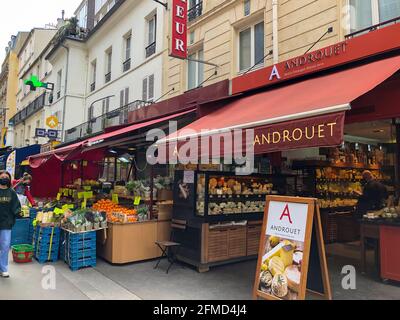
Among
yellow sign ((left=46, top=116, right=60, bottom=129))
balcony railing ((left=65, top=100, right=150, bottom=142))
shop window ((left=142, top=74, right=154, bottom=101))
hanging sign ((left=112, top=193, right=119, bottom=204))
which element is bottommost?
hanging sign ((left=112, top=193, right=119, bottom=204))

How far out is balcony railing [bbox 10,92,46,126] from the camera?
27122mm

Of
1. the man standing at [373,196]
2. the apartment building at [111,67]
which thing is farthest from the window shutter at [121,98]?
the man standing at [373,196]

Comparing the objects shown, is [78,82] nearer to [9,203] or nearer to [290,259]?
[9,203]

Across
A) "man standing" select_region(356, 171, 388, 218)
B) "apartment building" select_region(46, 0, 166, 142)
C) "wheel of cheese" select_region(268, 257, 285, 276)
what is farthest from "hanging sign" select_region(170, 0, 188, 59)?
"wheel of cheese" select_region(268, 257, 285, 276)

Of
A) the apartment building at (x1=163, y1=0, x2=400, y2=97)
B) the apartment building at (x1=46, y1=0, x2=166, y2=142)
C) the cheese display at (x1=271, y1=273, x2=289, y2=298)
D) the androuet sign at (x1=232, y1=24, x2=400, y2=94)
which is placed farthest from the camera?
the apartment building at (x1=46, y1=0, x2=166, y2=142)

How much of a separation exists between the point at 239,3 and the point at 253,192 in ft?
20.2

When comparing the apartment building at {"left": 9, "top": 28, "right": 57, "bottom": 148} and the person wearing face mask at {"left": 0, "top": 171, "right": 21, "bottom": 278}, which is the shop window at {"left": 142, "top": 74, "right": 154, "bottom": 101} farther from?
the apartment building at {"left": 9, "top": 28, "right": 57, "bottom": 148}

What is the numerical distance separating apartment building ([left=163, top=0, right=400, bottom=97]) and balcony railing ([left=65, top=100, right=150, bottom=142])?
251 cm

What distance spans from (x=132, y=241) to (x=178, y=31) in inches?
253

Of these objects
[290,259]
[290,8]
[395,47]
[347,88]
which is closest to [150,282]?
[290,259]

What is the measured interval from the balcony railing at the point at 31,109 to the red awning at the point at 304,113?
78.4 feet

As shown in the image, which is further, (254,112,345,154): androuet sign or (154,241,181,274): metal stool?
(154,241,181,274): metal stool

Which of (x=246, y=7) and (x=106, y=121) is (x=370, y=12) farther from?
(x=106, y=121)

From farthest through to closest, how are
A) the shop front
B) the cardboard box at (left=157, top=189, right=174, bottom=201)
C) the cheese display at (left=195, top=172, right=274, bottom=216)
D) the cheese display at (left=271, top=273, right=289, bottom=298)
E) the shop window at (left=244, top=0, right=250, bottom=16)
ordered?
1. the shop window at (left=244, top=0, right=250, bottom=16)
2. the cardboard box at (left=157, top=189, right=174, bottom=201)
3. the cheese display at (left=195, top=172, right=274, bottom=216)
4. the shop front
5. the cheese display at (left=271, top=273, right=289, bottom=298)
